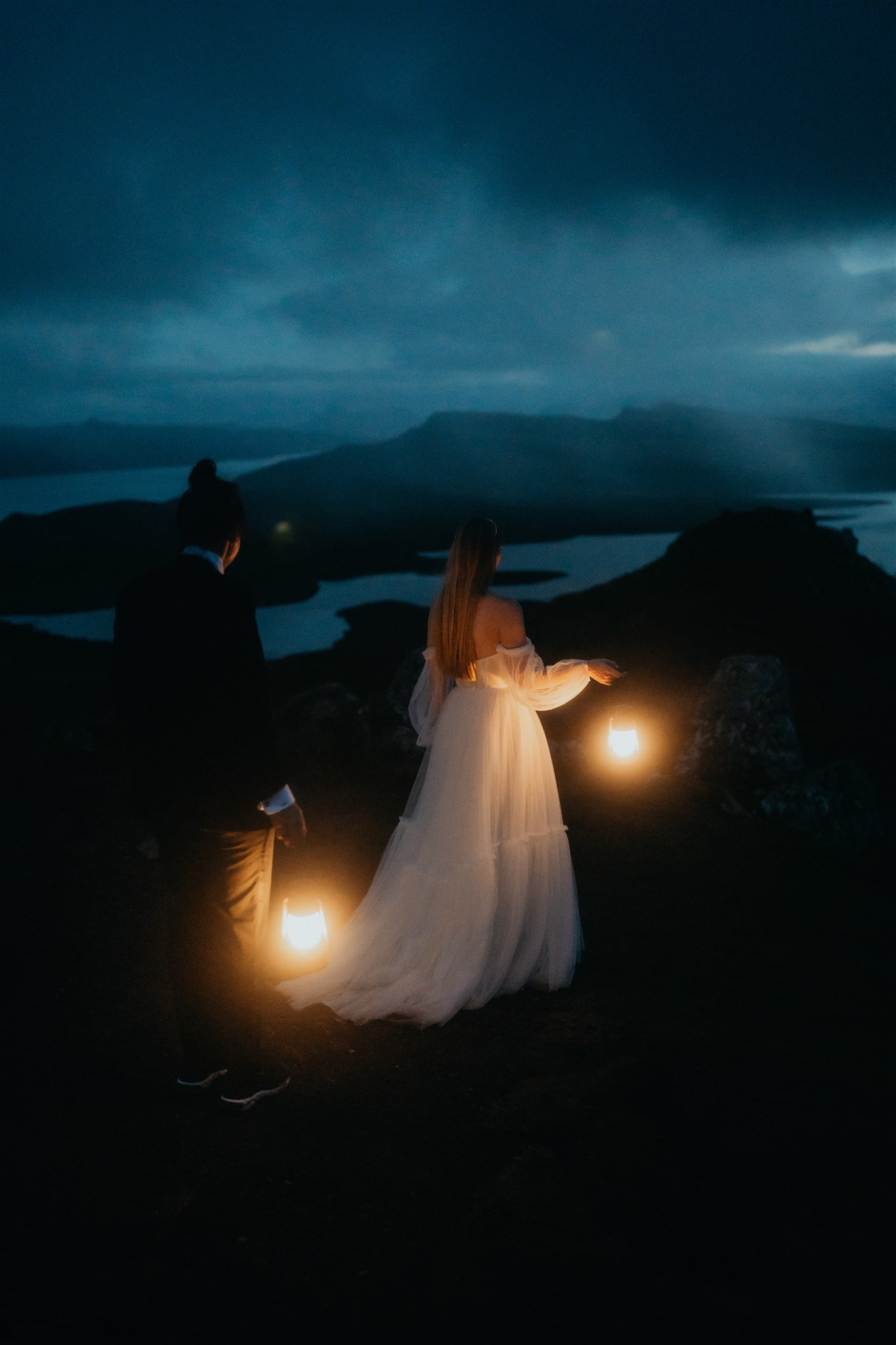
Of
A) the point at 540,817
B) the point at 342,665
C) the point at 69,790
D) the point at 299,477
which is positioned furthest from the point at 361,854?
the point at 299,477

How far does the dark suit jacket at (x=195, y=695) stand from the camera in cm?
283

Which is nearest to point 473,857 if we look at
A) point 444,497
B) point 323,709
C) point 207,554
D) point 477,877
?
point 477,877

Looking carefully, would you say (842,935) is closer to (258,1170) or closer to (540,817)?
(540,817)

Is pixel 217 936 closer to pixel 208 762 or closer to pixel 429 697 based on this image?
pixel 208 762

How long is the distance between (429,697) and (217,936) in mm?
1585

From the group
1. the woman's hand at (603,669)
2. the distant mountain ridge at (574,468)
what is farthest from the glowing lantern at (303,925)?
the distant mountain ridge at (574,468)

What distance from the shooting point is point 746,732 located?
736 centimetres

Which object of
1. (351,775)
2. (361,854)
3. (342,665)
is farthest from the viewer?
(342,665)

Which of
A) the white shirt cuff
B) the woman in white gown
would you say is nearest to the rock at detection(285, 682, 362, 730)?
the woman in white gown

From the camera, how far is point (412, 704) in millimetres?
4266

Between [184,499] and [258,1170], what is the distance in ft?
7.87

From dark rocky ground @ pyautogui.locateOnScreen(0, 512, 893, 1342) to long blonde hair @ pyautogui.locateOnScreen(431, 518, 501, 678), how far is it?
1704 millimetres

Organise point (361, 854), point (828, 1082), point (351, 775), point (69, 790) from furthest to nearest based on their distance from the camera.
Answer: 1. point (351, 775)
2. point (69, 790)
3. point (361, 854)
4. point (828, 1082)

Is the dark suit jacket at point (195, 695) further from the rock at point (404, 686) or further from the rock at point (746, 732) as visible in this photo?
the rock at point (746, 732)
